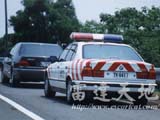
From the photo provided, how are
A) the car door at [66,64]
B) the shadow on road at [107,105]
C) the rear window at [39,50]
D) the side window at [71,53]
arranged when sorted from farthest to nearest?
the rear window at [39,50] < the side window at [71,53] < the car door at [66,64] < the shadow on road at [107,105]

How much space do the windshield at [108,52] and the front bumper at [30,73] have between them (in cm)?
638

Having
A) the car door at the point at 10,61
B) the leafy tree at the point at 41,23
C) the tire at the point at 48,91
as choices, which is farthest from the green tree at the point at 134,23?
the tire at the point at 48,91

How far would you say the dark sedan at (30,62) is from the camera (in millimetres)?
20125

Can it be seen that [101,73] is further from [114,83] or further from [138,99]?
[138,99]

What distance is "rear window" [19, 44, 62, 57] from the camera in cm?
2044

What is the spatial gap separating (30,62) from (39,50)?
71 centimetres

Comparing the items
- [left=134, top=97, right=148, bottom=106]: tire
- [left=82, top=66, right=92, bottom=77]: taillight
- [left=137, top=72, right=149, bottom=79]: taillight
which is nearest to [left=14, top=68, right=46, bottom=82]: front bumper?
[left=134, top=97, right=148, bottom=106]: tire

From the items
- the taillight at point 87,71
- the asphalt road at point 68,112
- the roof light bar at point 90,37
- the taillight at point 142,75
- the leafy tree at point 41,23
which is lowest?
the asphalt road at point 68,112

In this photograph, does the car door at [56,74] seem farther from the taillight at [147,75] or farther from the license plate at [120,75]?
the taillight at [147,75]

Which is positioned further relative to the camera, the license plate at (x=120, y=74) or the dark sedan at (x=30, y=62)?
the dark sedan at (x=30, y=62)

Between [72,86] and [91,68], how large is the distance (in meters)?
0.63

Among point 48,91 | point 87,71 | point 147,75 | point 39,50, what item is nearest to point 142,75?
point 147,75

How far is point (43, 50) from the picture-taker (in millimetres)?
20750

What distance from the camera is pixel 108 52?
1392 centimetres
